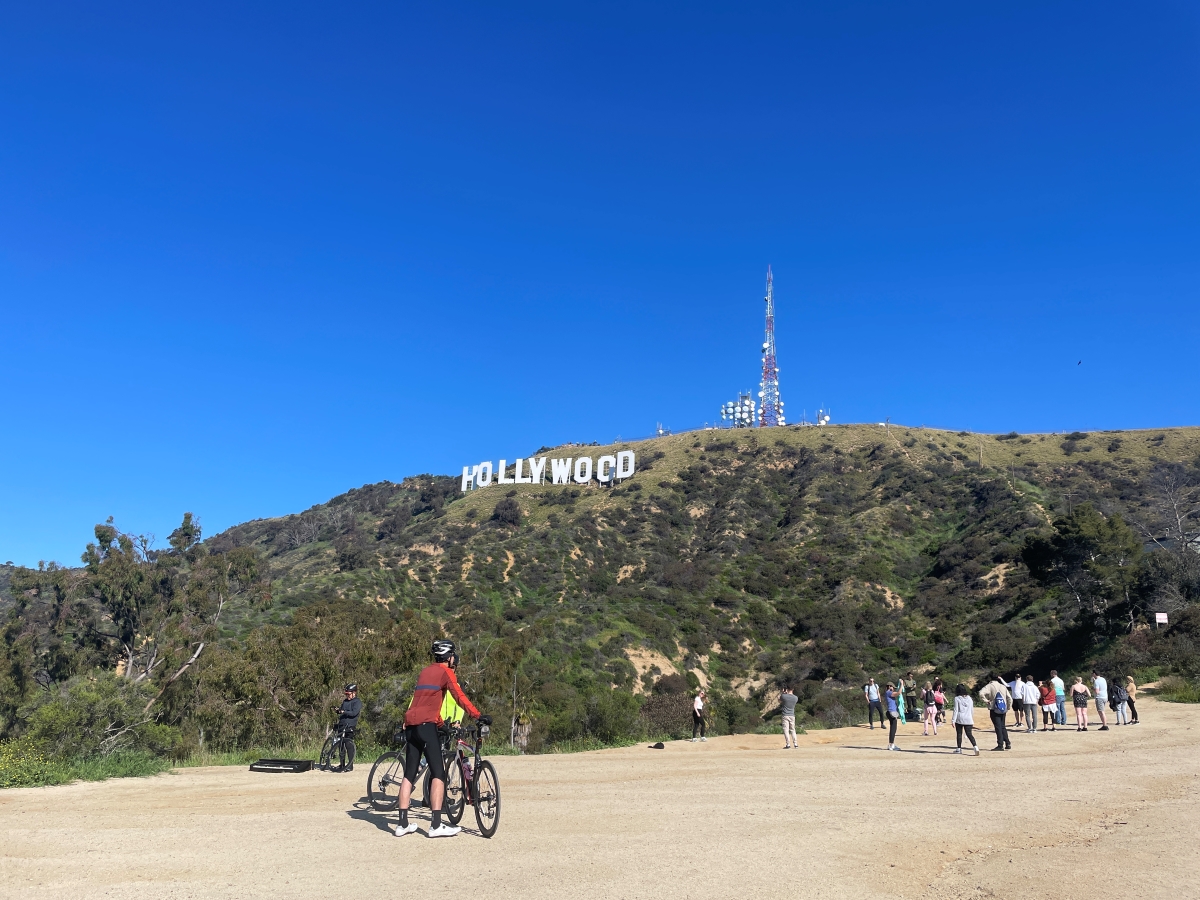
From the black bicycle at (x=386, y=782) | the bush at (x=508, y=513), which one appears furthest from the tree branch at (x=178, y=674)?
the bush at (x=508, y=513)

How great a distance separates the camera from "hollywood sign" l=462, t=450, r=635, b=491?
85188 mm

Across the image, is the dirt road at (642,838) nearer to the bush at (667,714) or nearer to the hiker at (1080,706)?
the hiker at (1080,706)

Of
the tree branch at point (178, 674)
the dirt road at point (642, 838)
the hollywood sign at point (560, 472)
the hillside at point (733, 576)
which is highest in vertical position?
the hollywood sign at point (560, 472)

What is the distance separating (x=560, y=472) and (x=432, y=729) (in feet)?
266

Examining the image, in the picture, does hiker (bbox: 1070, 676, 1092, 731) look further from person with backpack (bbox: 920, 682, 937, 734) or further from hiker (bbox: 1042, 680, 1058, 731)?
person with backpack (bbox: 920, 682, 937, 734)

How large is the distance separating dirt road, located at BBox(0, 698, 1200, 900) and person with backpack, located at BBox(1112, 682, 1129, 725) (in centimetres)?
867

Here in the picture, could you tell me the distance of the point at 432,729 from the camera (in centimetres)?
723

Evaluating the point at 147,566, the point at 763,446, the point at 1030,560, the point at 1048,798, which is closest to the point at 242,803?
the point at 1048,798

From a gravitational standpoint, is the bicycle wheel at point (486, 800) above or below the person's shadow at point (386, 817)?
above

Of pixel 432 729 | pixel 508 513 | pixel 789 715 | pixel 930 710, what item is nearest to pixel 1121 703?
pixel 930 710

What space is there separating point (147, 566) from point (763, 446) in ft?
213

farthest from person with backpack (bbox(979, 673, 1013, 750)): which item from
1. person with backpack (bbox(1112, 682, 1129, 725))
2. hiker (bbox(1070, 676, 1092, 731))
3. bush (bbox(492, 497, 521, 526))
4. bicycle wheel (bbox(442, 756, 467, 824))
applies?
bush (bbox(492, 497, 521, 526))

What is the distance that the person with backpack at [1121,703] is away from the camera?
2061 centimetres

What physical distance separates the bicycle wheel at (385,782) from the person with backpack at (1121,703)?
20.0 meters
